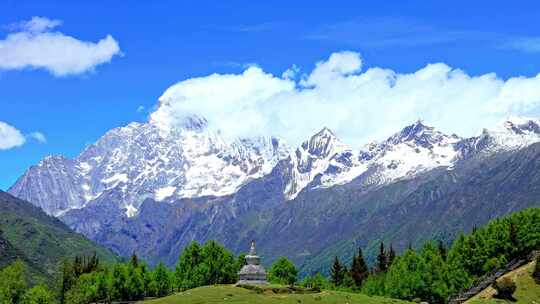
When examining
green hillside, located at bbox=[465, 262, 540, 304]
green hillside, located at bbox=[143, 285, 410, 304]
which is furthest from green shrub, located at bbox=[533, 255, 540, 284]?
green hillside, located at bbox=[143, 285, 410, 304]

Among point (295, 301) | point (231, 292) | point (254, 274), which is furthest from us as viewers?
point (254, 274)

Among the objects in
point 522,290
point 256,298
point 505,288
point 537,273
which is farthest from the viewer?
point 537,273

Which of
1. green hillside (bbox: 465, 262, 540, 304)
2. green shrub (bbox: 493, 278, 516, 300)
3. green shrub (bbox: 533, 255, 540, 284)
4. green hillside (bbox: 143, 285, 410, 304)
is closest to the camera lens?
green hillside (bbox: 143, 285, 410, 304)

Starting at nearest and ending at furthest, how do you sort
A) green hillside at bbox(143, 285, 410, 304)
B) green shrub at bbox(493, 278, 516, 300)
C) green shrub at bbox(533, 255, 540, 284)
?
green hillside at bbox(143, 285, 410, 304)
green shrub at bbox(493, 278, 516, 300)
green shrub at bbox(533, 255, 540, 284)

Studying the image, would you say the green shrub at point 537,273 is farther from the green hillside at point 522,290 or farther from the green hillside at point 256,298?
the green hillside at point 256,298

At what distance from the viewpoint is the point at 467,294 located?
173 metres

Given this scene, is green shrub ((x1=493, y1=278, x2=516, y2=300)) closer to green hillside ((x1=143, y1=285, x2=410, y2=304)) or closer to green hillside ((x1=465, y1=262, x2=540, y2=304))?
green hillside ((x1=465, y1=262, x2=540, y2=304))

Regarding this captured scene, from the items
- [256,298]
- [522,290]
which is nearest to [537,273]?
[522,290]

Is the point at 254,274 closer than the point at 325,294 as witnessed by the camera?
No

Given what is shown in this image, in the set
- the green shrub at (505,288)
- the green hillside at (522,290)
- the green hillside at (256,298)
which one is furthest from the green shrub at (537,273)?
the green hillside at (256,298)

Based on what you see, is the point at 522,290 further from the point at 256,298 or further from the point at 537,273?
the point at 256,298

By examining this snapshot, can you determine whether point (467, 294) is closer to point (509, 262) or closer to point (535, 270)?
point (535, 270)

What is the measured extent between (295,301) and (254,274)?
40.0m

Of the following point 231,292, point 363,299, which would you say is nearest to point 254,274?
point 231,292
